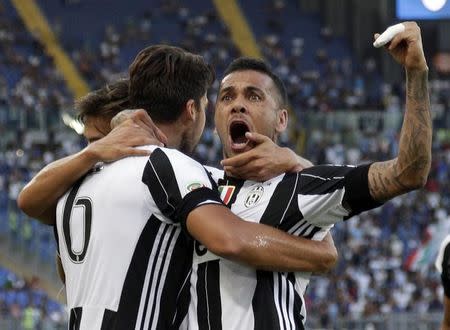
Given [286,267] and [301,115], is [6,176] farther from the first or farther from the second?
[286,267]

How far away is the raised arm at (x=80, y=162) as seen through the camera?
425 cm

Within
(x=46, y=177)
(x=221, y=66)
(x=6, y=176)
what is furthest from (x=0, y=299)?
(x=46, y=177)

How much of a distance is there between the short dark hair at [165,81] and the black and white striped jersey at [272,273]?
436 millimetres

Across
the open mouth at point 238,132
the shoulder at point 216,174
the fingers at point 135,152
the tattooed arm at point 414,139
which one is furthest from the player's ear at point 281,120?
the tattooed arm at point 414,139

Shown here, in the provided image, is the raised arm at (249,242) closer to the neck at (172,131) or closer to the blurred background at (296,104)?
the neck at (172,131)

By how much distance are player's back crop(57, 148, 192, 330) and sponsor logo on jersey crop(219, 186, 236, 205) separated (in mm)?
218

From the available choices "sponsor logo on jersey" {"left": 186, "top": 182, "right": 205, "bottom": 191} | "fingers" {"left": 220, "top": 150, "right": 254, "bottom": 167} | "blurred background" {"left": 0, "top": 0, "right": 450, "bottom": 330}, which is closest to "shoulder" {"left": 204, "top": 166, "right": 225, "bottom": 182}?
"fingers" {"left": 220, "top": 150, "right": 254, "bottom": 167}

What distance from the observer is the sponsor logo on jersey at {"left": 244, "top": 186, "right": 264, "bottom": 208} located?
4246mm

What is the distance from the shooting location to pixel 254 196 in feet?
14.0

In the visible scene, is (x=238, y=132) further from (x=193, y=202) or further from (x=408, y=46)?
(x=408, y=46)

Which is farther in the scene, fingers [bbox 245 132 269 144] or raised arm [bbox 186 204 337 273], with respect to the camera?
fingers [bbox 245 132 269 144]

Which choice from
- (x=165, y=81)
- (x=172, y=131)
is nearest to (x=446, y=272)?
(x=172, y=131)

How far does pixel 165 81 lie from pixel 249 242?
0.68 meters

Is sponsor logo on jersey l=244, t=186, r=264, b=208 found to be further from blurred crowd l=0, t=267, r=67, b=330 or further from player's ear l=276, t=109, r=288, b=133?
blurred crowd l=0, t=267, r=67, b=330
